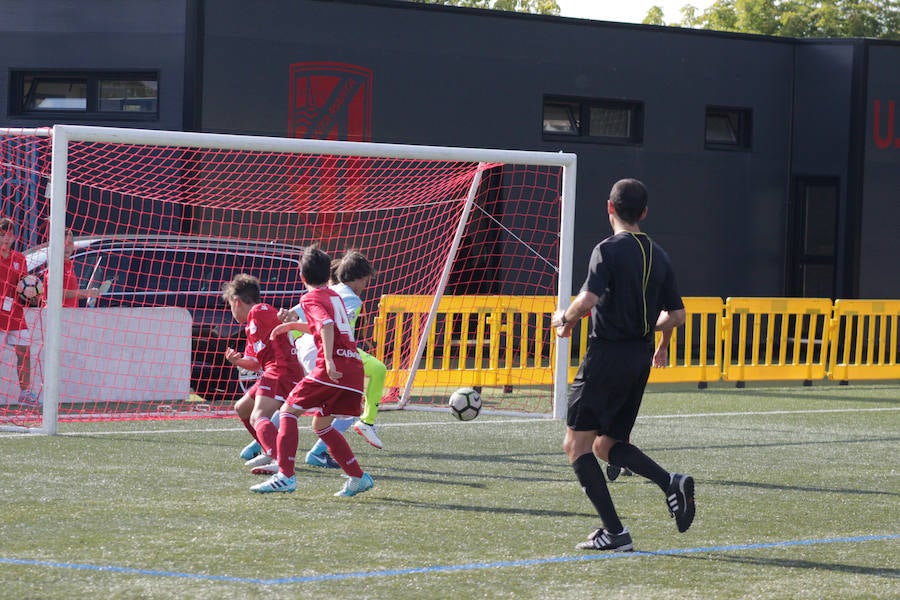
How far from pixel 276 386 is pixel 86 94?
1014 cm

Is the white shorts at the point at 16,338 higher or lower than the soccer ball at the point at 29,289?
lower

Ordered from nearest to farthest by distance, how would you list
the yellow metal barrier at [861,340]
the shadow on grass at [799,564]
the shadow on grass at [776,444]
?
the shadow on grass at [799,564] → the shadow on grass at [776,444] → the yellow metal barrier at [861,340]

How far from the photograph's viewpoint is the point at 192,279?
45.2 feet

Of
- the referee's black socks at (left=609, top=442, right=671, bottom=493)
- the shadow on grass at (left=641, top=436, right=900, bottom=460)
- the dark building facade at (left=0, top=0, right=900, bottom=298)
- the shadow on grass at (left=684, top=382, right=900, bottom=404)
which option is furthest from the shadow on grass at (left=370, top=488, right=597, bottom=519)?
the dark building facade at (left=0, top=0, right=900, bottom=298)

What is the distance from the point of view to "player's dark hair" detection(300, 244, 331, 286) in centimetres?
819

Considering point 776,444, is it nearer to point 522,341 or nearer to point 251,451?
point 251,451

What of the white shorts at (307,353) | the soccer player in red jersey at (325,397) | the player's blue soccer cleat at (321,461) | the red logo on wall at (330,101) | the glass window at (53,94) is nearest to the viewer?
the soccer player in red jersey at (325,397)

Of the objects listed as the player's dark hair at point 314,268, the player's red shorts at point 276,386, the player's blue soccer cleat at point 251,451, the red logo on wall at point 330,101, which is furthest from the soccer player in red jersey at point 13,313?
the red logo on wall at point 330,101

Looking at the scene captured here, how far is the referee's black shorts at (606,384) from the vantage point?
6.76 meters

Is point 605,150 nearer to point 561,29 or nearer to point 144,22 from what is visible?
point 561,29

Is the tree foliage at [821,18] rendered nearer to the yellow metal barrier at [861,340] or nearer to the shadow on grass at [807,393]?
the yellow metal barrier at [861,340]

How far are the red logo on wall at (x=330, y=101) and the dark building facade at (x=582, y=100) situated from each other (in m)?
0.03

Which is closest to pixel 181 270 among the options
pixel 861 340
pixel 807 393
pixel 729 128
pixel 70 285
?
pixel 70 285

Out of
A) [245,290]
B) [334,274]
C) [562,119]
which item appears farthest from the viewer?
[562,119]
